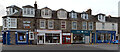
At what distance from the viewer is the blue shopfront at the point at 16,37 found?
983 inches

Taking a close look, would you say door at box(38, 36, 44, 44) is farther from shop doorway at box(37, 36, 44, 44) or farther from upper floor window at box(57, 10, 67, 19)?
upper floor window at box(57, 10, 67, 19)

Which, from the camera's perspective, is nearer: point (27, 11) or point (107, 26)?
point (27, 11)

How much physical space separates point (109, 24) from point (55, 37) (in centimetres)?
1531

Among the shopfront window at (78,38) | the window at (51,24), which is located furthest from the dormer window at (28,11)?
the shopfront window at (78,38)

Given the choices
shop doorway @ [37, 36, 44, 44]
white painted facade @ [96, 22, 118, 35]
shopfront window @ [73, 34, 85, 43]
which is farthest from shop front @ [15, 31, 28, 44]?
white painted facade @ [96, 22, 118, 35]

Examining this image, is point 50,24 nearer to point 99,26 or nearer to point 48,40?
point 48,40

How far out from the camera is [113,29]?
32.6 m

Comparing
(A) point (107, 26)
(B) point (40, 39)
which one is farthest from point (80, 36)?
(B) point (40, 39)

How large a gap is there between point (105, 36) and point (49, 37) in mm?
15033

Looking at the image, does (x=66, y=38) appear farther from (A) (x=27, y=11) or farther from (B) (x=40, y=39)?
(A) (x=27, y=11)

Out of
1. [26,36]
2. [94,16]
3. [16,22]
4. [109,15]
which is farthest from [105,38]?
[16,22]

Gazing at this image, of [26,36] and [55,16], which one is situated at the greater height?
[55,16]

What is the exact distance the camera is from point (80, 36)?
29703 mm

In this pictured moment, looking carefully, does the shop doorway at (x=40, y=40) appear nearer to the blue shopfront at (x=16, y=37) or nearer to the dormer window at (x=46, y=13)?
the blue shopfront at (x=16, y=37)
